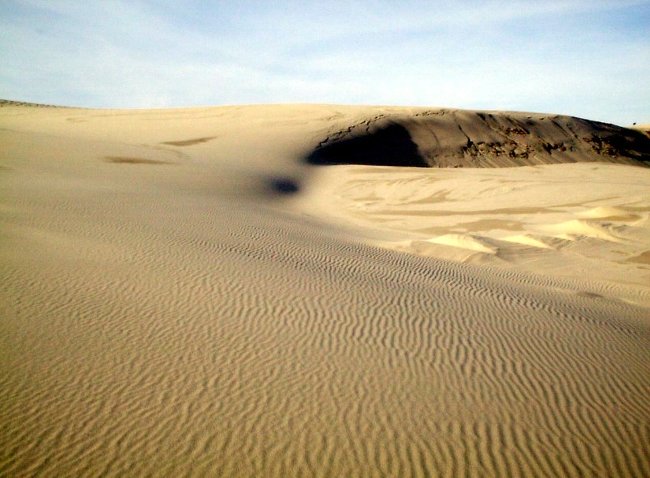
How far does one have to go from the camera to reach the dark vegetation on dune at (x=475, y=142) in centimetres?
2977

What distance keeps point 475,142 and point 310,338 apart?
2955 cm

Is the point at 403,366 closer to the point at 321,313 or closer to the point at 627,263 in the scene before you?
the point at 321,313

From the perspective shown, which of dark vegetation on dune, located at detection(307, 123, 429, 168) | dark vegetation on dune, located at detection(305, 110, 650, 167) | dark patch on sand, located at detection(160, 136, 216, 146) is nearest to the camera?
dark patch on sand, located at detection(160, 136, 216, 146)

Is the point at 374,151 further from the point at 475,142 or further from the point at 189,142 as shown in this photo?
the point at 189,142

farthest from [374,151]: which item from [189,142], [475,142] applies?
[189,142]

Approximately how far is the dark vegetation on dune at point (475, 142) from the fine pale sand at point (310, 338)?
49.7ft

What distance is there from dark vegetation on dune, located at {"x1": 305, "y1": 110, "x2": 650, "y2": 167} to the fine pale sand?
1515cm

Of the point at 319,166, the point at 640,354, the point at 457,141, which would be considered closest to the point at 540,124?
the point at 457,141

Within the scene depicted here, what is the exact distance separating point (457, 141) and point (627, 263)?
22.7 meters

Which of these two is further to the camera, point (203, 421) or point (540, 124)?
point (540, 124)

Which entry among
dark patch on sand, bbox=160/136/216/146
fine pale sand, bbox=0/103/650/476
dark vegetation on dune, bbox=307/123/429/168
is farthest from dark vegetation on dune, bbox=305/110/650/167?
fine pale sand, bbox=0/103/650/476

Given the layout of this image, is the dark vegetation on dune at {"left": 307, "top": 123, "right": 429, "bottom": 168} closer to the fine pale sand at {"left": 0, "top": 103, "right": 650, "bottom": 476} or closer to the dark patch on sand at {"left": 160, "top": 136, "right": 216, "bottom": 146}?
the dark patch on sand at {"left": 160, "top": 136, "right": 216, "bottom": 146}

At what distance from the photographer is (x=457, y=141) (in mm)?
31609

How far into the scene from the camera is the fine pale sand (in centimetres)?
360
